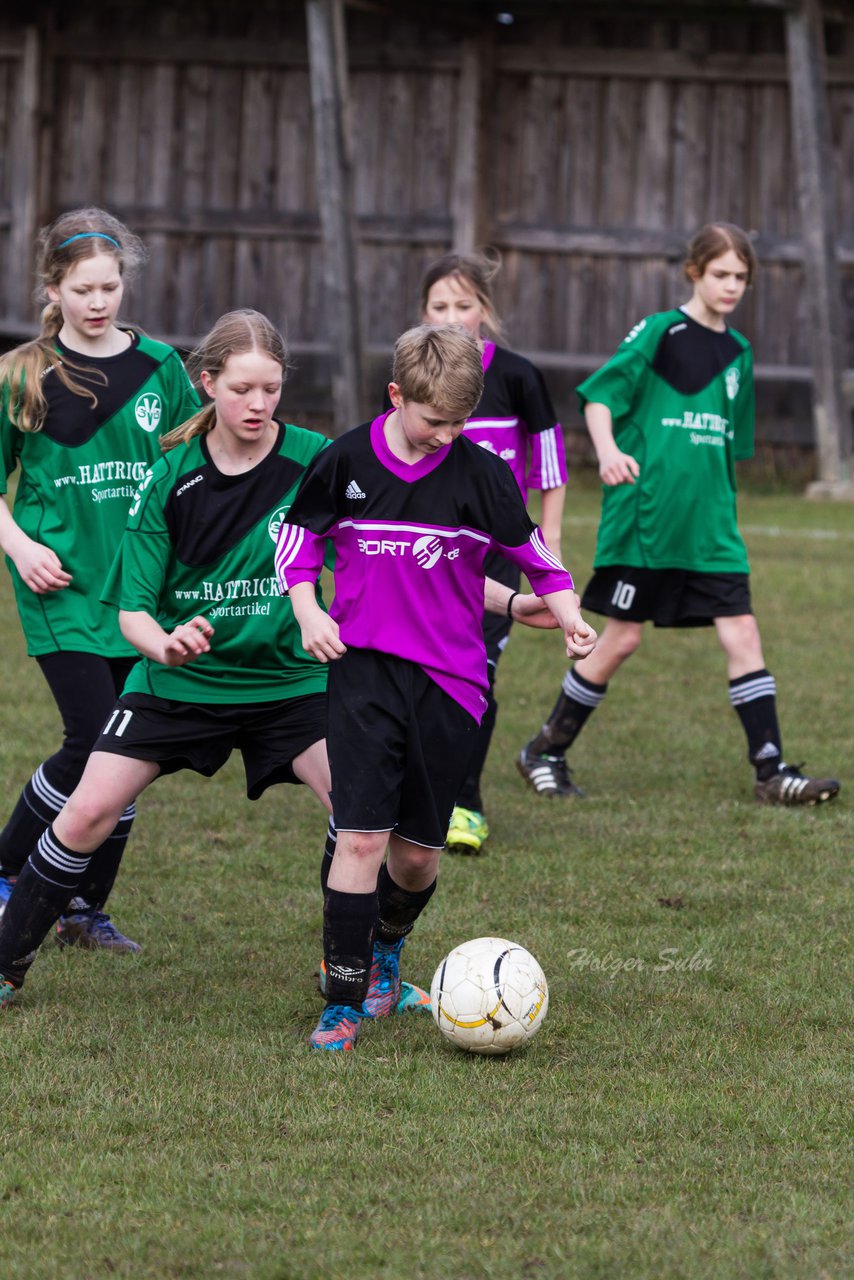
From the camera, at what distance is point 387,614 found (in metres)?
3.89

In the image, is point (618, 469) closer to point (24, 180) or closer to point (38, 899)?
point (38, 899)

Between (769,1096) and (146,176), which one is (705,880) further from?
(146,176)

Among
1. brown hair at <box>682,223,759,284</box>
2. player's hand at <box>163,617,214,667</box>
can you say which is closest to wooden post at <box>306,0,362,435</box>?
brown hair at <box>682,223,759,284</box>

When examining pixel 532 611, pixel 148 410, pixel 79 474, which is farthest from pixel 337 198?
pixel 532 611

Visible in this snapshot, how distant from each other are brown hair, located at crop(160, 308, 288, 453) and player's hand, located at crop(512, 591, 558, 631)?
0.75m

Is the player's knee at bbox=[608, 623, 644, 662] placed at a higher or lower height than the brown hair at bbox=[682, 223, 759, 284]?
lower

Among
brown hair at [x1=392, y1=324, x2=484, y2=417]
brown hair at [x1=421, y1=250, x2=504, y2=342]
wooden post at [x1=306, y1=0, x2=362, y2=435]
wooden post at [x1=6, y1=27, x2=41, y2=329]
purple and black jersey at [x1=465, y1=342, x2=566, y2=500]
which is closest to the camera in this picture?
brown hair at [x1=392, y1=324, x2=484, y2=417]

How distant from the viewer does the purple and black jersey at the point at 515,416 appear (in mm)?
5656

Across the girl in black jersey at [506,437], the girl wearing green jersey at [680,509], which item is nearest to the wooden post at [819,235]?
the girl wearing green jersey at [680,509]

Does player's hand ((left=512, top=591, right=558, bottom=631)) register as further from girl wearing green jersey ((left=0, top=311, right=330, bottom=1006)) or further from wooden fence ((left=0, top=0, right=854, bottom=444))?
wooden fence ((left=0, top=0, right=854, bottom=444))

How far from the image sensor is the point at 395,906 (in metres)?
4.18

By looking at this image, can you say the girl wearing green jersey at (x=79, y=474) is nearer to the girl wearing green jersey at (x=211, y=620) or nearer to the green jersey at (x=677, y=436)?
the girl wearing green jersey at (x=211, y=620)

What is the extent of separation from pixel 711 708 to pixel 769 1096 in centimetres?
427

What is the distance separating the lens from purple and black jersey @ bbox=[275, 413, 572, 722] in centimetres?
388
